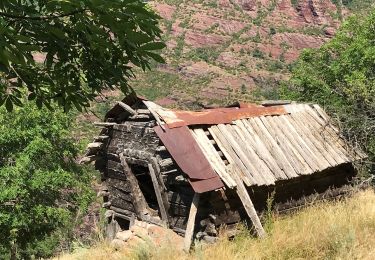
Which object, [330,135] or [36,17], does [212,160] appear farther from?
[36,17]

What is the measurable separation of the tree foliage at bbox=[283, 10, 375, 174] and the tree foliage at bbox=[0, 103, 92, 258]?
9460mm

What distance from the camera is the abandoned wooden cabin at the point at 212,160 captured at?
8000 mm

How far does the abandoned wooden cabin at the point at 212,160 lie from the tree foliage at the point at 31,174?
456 centimetres

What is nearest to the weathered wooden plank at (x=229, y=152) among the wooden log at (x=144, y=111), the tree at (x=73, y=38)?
the wooden log at (x=144, y=111)

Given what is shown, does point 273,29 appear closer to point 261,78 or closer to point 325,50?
point 261,78

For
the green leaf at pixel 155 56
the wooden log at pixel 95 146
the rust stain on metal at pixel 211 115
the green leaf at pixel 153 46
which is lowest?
the wooden log at pixel 95 146

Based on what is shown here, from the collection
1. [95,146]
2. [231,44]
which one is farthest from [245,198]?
[231,44]

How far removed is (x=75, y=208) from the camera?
1800cm

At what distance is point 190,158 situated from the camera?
312 inches

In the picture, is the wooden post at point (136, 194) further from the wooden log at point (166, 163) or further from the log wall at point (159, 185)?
the wooden log at point (166, 163)

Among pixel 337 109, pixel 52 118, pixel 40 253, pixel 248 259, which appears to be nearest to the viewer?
pixel 248 259

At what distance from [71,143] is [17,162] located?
3.29 meters

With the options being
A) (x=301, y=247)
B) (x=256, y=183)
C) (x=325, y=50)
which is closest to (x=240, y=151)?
(x=256, y=183)

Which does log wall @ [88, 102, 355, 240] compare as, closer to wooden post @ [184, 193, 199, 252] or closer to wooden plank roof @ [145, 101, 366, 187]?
wooden post @ [184, 193, 199, 252]
